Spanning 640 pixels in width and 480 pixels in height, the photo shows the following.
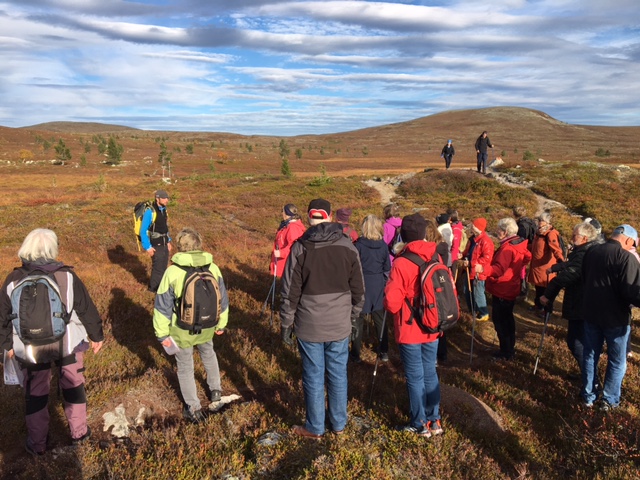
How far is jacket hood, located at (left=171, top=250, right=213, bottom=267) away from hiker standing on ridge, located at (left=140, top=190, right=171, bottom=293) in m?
4.59

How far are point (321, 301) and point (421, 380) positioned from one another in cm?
131

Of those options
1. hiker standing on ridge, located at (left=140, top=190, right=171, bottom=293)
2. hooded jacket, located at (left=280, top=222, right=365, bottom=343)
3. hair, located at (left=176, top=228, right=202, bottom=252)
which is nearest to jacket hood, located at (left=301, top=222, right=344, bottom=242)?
hooded jacket, located at (left=280, top=222, right=365, bottom=343)

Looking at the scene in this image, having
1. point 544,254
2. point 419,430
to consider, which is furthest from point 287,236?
point 544,254

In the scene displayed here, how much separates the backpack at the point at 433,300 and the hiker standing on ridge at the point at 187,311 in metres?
2.09

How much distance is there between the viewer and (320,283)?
12.7 feet

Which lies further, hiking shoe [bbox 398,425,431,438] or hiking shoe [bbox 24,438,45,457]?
hiking shoe [bbox 398,425,431,438]

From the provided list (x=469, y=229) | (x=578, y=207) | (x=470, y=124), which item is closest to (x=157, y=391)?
(x=469, y=229)

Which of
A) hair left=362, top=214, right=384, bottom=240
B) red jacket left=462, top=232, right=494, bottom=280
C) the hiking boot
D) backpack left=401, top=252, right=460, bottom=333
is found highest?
hair left=362, top=214, right=384, bottom=240

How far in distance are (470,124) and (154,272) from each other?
551 ft

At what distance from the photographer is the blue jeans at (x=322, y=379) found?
13.2 feet

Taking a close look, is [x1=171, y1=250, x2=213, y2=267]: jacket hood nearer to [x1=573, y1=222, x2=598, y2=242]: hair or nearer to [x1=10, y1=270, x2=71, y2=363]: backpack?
[x1=10, y1=270, x2=71, y2=363]: backpack

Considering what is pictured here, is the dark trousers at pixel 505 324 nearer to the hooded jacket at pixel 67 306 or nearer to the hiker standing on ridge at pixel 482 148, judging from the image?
the hooded jacket at pixel 67 306

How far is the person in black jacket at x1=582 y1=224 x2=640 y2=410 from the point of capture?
14.5 feet

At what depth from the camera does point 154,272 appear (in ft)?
30.1
